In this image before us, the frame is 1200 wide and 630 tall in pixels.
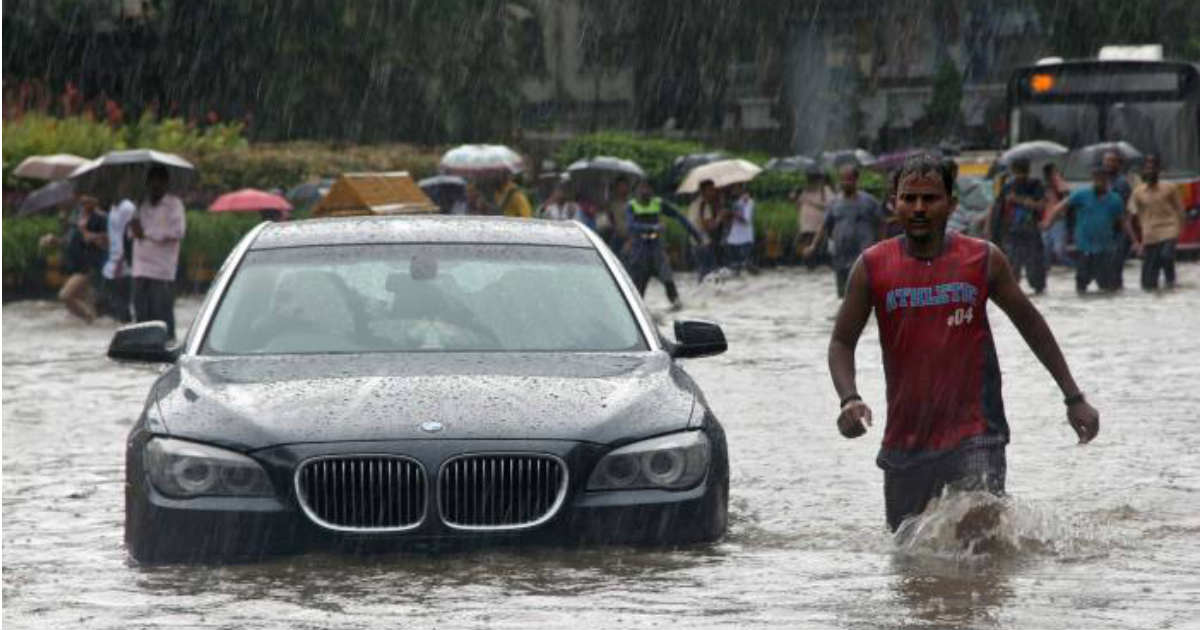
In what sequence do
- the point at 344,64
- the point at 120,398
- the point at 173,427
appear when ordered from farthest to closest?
the point at 344,64 → the point at 120,398 → the point at 173,427

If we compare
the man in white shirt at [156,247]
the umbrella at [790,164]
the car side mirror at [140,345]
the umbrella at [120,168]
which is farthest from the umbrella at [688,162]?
the car side mirror at [140,345]

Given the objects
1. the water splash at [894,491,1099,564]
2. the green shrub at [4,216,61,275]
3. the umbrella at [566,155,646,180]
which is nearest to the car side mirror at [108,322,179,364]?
the water splash at [894,491,1099,564]

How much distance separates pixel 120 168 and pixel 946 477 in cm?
1846

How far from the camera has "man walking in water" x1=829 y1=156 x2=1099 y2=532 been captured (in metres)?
8.74

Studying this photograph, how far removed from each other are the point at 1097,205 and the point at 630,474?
21.0 metres

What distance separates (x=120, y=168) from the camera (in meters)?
26.4

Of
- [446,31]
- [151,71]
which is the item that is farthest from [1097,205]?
[151,71]

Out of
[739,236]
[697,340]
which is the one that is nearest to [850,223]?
[739,236]

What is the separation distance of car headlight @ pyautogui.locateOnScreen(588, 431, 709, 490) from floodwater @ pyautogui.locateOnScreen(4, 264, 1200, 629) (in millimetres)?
255

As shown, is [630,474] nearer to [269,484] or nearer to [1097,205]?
[269,484]

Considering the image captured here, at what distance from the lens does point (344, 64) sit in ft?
157

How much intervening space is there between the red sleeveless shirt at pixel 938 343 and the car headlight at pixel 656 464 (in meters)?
0.65

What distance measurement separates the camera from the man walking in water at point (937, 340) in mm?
8742

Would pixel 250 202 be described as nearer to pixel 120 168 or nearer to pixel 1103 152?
pixel 120 168
